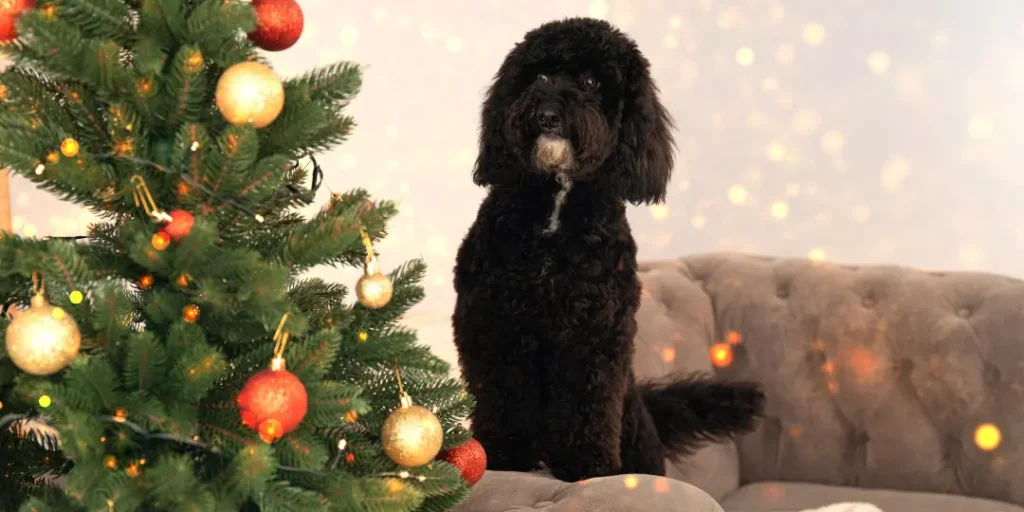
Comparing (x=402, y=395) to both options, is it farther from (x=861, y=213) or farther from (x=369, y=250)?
(x=861, y=213)

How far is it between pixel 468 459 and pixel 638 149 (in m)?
0.78

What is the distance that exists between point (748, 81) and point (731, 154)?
33 centimetres

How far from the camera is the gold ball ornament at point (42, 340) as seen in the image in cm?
96

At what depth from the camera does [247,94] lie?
1061mm

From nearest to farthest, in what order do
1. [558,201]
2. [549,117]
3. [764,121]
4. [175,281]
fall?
[175,281] → [549,117] → [558,201] → [764,121]

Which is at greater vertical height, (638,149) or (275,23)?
(275,23)

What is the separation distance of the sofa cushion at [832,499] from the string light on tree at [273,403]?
1752 mm

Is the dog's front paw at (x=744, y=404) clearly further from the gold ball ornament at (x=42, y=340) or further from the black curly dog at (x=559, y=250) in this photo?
the gold ball ornament at (x=42, y=340)

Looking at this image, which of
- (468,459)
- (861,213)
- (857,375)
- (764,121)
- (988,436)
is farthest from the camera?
(764,121)

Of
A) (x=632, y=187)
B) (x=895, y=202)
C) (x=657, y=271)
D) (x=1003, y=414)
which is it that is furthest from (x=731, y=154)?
(x=632, y=187)

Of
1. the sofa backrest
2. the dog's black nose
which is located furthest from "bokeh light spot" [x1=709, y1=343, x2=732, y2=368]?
the dog's black nose


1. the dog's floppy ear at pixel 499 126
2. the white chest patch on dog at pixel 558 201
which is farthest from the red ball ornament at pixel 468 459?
the dog's floppy ear at pixel 499 126

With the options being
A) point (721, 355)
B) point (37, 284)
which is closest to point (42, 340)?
point (37, 284)

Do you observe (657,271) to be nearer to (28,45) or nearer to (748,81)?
(748,81)
